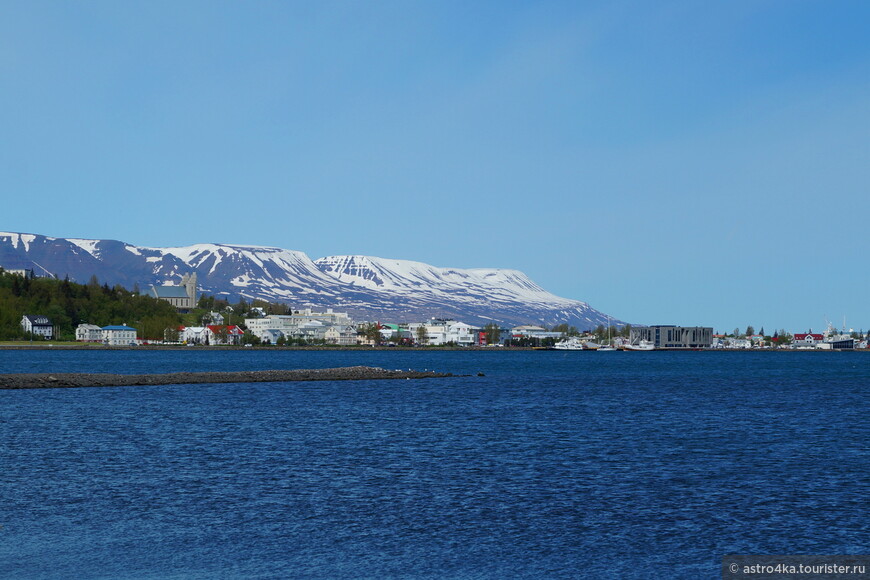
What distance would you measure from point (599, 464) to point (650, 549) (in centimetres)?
1290

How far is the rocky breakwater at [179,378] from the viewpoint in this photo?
252 ft

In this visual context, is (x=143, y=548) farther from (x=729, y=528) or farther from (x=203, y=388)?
(x=203, y=388)

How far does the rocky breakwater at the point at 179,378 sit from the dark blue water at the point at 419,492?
21.5m

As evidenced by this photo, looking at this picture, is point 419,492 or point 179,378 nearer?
point 419,492

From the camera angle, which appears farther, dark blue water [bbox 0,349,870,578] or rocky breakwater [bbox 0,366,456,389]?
rocky breakwater [bbox 0,366,456,389]

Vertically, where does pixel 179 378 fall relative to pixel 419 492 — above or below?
below

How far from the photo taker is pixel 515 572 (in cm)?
1850

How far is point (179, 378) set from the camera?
88.3 metres

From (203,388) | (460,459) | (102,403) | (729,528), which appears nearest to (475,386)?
(203,388)

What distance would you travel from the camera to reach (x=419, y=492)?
2709 centimetres

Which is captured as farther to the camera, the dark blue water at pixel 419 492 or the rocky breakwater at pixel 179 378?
the rocky breakwater at pixel 179 378

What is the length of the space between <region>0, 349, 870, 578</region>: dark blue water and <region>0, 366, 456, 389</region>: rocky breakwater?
21.5 meters

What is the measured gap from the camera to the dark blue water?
19406 millimetres

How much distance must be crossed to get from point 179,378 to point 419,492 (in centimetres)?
6547
